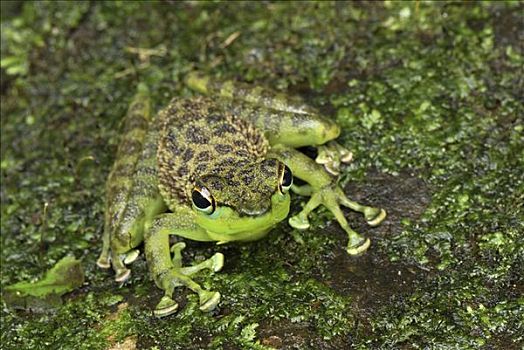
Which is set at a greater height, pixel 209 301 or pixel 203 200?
pixel 203 200

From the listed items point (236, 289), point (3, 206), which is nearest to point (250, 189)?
point (236, 289)

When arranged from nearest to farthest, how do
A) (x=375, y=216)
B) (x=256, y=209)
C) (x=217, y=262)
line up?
(x=256, y=209)
(x=217, y=262)
(x=375, y=216)

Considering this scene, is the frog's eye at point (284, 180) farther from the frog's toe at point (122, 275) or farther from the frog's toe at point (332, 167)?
the frog's toe at point (122, 275)

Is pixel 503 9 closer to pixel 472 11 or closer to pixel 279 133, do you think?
pixel 472 11

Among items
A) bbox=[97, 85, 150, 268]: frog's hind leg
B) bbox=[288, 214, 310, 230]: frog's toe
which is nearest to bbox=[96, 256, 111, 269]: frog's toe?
bbox=[97, 85, 150, 268]: frog's hind leg

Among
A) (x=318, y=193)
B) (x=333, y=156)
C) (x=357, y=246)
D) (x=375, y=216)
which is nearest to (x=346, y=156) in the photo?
(x=333, y=156)

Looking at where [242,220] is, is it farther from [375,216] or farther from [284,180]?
[375,216]

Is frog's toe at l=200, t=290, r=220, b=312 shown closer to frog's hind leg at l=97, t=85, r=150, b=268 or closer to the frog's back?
the frog's back
